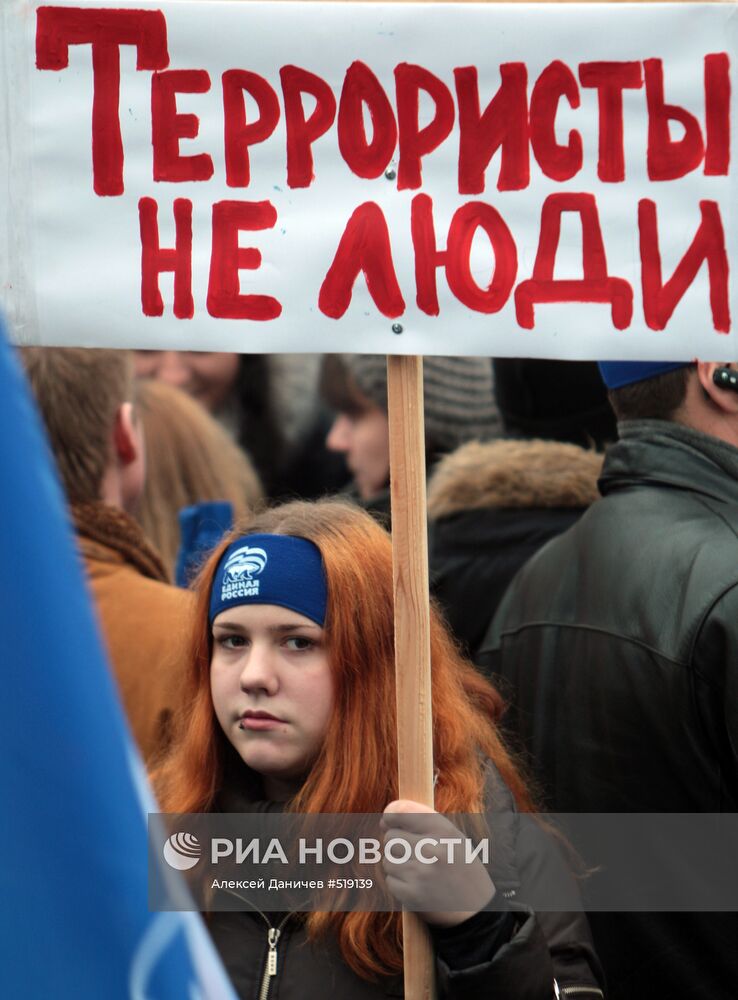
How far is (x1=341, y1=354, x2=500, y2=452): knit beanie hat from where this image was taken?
395cm

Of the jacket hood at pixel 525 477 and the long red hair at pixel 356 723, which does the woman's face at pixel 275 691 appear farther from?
the jacket hood at pixel 525 477

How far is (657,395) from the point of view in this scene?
2770 millimetres

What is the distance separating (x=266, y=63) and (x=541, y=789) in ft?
4.10

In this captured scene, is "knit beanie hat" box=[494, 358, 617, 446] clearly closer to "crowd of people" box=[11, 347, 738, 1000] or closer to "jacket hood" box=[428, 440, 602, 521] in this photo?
"crowd of people" box=[11, 347, 738, 1000]

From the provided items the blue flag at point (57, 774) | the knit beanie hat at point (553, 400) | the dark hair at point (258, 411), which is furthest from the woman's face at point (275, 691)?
the dark hair at point (258, 411)

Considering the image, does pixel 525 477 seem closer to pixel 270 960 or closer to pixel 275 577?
pixel 275 577

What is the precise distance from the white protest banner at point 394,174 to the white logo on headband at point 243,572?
302 mm

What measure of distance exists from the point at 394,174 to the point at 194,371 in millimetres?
3241

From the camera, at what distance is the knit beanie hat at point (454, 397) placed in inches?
155

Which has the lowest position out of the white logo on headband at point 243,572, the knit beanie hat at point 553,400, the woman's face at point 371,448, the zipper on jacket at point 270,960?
the zipper on jacket at point 270,960

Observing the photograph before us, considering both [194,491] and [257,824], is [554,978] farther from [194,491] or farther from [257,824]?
[194,491]

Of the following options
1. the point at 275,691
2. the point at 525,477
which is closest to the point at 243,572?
the point at 275,691

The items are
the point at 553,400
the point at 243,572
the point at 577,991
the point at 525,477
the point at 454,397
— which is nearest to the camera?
the point at 577,991

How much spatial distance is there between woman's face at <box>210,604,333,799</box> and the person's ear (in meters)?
1.01
